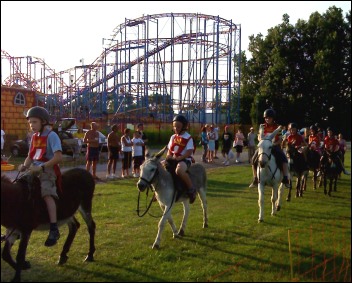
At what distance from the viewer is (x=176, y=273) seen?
21.3 feet

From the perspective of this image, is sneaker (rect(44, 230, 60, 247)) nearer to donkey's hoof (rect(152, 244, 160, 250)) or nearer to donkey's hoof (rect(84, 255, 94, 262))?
donkey's hoof (rect(84, 255, 94, 262))

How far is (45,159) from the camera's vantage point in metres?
6.23

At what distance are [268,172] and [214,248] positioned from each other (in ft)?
11.1

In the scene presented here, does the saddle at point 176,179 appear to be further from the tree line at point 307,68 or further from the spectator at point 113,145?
the spectator at point 113,145

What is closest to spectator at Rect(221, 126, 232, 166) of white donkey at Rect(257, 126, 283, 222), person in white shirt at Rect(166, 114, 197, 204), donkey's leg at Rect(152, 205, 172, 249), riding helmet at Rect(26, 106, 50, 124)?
white donkey at Rect(257, 126, 283, 222)

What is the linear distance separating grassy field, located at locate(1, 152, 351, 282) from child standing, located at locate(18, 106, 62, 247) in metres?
0.85

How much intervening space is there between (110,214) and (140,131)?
7720 millimetres

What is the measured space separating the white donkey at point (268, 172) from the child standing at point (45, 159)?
548 cm

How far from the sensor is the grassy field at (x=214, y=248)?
18.3 ft

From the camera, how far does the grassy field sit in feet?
18.3

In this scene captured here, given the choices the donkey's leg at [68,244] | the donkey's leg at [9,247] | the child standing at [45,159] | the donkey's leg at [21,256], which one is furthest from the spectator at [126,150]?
the donkey's leg at [21,256]

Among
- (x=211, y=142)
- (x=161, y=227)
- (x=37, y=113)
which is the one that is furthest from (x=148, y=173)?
(x=211, y=142)

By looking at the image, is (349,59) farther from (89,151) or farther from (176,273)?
(176,273)

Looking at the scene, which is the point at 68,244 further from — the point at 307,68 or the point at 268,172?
the point at 307,68
